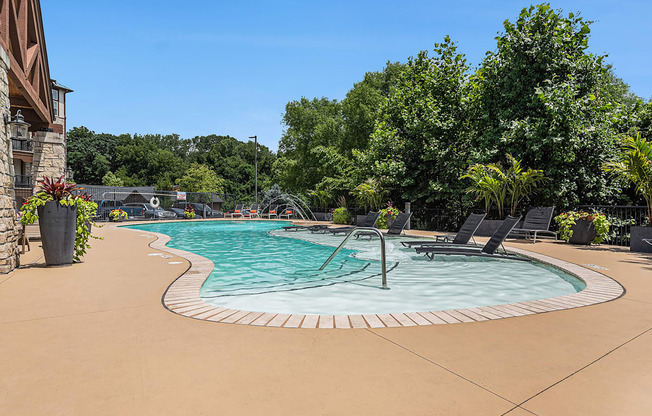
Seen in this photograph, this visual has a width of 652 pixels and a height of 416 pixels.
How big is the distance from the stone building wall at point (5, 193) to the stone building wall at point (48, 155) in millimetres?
11473

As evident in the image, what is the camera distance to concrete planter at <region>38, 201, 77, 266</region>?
5.80 meters

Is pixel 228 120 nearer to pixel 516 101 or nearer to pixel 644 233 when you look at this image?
pixel 516 101

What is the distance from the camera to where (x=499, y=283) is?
20.0 feet

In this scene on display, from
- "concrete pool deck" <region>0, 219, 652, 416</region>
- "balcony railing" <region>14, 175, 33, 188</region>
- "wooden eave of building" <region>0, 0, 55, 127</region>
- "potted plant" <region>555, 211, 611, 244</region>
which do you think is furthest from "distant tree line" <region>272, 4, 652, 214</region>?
"balcony railing" <region>14, 175, 33, 188</region>

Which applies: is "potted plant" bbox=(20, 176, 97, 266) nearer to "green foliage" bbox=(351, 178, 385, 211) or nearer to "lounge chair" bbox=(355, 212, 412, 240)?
"lounge chair" bbox=(355, 212, 412, 240)

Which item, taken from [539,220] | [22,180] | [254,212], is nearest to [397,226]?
[539,220]

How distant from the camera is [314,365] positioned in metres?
2.36

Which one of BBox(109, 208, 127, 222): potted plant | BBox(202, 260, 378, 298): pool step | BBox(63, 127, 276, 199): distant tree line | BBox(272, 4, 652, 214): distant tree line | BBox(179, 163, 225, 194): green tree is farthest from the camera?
BBox(63, 127, 276, 199): distant tree line

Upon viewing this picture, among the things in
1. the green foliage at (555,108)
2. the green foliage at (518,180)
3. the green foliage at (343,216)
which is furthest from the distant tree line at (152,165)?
the green foliage at (518,180)

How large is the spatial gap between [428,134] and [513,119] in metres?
3.80

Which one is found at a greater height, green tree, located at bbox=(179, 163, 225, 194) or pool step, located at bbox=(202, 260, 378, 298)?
green tree, located at bbox=(179, 163, 225, 194)

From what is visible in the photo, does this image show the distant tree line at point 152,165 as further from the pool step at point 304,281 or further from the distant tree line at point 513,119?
the pool step at point 304,281

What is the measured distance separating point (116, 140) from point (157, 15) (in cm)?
6507

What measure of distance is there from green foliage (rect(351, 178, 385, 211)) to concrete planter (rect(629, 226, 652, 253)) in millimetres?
10565
